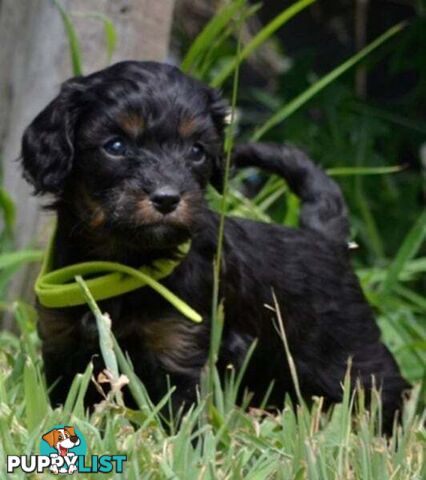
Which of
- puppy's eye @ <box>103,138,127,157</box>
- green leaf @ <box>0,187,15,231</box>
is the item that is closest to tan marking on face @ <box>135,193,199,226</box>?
puppy's eye @ <box>103,138,127,157</box>

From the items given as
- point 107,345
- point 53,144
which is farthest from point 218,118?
point 107,345

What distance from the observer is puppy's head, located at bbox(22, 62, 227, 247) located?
376 centimetres

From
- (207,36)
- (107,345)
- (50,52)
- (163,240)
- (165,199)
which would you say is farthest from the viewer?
(50,52)

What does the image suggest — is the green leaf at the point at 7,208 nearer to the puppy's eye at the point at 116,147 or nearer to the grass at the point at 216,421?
the grass at the point at 216,421

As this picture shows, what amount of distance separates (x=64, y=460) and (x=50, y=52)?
2861mm

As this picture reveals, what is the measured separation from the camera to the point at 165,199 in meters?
3.70

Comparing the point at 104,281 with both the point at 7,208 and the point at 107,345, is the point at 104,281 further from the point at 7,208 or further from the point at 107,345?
the point at 7,208

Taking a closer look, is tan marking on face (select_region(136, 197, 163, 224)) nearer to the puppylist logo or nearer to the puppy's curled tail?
the puppylist logo

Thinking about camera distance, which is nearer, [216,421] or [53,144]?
[216,421]

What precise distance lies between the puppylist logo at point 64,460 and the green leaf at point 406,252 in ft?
8.24

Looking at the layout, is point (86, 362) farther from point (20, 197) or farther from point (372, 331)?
point (20, 197)

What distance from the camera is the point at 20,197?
226 inches

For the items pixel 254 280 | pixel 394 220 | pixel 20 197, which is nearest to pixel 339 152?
pixel 394 220

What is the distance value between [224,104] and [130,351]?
875 millimetres
